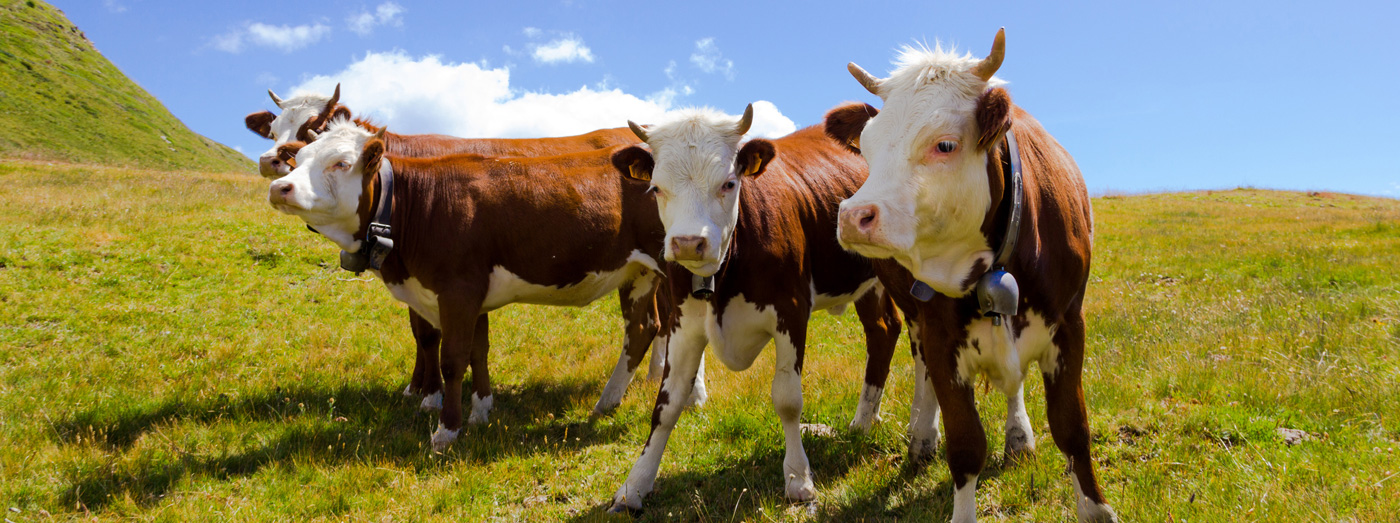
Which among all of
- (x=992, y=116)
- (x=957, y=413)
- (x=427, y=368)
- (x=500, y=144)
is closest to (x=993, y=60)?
(x=992, y=116)

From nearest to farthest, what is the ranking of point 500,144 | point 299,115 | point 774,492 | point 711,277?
point 711,277 < point 774,492 < point 299,115 < point 500,144

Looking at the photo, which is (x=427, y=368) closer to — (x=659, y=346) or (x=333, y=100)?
(x=659, y=346)

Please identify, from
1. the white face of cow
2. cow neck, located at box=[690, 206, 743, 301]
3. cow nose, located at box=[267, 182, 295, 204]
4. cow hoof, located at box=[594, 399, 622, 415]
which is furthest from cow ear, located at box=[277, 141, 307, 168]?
cow neck, located at box=[690, 206, 743, 301]

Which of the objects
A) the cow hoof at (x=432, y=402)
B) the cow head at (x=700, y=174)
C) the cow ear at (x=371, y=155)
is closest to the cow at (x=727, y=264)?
the cow head at (x=700, y=174)

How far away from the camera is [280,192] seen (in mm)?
5250

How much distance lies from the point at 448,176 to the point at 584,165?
1.12 metres

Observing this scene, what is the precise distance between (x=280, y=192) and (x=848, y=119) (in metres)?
3.91

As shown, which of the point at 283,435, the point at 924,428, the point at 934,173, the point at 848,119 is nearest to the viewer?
the point at 934,173

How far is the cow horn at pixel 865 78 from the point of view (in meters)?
3.25

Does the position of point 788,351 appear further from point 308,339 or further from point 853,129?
point 308,339

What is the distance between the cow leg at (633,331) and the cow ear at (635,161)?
7.58 ft

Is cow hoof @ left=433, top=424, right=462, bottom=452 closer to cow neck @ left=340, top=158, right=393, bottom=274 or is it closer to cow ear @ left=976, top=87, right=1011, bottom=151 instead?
cow neck @ left=340, top=158, right=393, bottom=274

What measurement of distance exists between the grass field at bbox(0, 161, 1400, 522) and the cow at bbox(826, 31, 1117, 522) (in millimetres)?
821

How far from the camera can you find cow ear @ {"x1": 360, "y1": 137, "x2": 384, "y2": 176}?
5.75m
